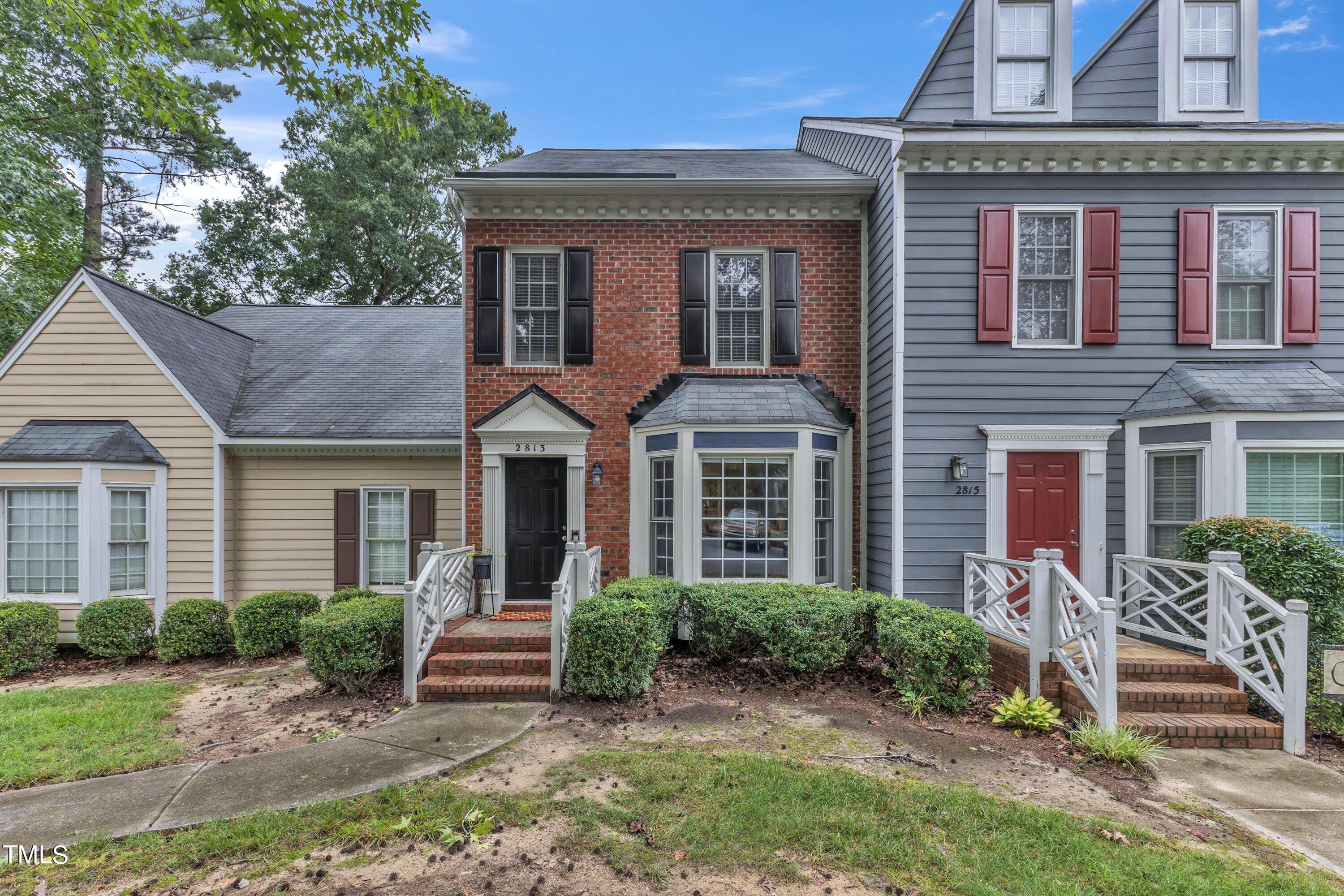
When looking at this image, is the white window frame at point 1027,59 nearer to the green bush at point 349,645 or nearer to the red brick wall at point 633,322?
the red brick wall at point 633,322

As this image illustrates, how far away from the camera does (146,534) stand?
8.95 metres

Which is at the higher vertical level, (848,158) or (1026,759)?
(848,158)

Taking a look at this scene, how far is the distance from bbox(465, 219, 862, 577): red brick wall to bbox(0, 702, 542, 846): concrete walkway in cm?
364

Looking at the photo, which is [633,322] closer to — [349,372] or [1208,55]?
[349,372]

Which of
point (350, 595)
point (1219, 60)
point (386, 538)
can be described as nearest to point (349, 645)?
point (350, 595)

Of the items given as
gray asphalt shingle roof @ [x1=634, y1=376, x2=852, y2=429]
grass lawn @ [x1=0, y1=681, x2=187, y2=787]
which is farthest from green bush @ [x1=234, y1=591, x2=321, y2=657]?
gray asphalt shingle roof @ [x1=634, y1=376, x2=852, y2=429]

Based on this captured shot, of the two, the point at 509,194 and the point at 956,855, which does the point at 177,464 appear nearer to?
the point at 509,194

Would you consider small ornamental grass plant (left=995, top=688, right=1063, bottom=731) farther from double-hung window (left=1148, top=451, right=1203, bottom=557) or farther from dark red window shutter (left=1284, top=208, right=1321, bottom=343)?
dark red window shutter (left=1284, top=208, right=1321, bottom=343)

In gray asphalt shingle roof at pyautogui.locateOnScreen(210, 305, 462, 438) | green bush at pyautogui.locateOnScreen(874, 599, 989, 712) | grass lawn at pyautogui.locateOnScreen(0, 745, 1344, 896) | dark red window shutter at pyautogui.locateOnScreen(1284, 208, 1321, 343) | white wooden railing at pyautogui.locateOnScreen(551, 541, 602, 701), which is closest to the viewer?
grass lawn at pyautogui.locateOnScreen(0, 745, 1344, 896)

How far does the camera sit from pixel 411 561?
9742 mm

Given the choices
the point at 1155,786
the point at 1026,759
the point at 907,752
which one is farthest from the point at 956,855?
the point at 1155,786

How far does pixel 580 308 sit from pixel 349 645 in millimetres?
4963

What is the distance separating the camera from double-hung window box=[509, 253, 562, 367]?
854cm

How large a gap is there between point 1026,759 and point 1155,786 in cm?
80
